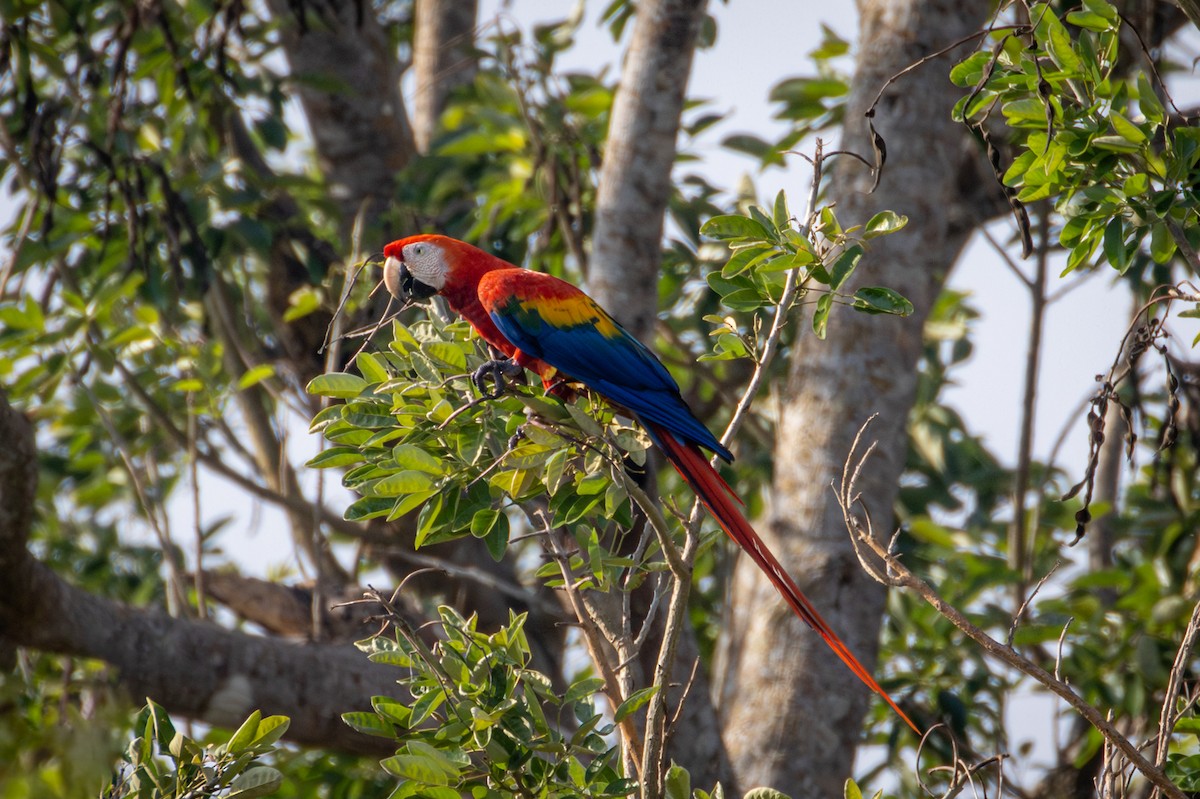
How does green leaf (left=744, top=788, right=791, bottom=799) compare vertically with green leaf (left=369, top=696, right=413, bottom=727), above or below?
below

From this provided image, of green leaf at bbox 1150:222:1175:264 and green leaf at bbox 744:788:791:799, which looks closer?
green leaf at bbox 744:788:791:799

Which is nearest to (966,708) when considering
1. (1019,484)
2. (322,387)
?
(1019,484)

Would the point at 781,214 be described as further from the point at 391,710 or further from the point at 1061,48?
the point at 391,710

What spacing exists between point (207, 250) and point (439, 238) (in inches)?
56.2

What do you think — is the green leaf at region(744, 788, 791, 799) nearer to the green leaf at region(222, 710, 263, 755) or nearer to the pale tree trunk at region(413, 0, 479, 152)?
the green leaf at region(222, 710, 263, 755)

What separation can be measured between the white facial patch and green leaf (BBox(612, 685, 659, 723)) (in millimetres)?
1254

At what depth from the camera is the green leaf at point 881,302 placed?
1.99 meters

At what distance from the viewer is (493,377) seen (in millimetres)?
2229

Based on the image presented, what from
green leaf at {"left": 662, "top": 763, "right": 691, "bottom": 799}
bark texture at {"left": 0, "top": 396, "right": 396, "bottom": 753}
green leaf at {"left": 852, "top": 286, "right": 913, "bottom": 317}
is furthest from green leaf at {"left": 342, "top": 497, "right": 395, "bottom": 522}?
bark texture at {"left": 0, "top": 396, "right": 396, "bottom": 753}

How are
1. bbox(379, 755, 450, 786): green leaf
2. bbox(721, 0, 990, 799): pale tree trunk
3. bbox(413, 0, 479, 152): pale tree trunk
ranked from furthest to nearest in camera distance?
bbox(413, 0, 479, 152): pale tree trunk → bbox(721, 0, 990, 799): pale tree trunk → bbox(379, 755, 450, 786): green leaf

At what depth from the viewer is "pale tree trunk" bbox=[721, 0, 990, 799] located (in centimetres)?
304

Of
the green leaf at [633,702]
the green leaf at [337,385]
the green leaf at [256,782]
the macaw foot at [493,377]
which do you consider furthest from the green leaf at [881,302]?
the green leaf at [256,782]

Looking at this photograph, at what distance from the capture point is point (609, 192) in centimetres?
339

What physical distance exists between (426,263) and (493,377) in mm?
620
